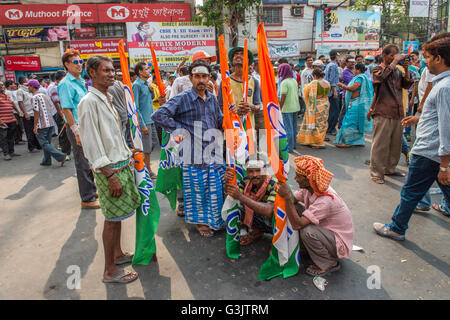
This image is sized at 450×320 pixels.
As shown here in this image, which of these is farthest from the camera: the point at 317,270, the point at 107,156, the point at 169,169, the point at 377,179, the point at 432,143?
the point at 377,179

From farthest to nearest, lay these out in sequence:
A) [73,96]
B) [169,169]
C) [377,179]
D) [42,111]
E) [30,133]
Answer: [30,133] → [42,111] → [377,179] → [73,96] → [169,169]

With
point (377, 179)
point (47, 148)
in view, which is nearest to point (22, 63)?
point (47, 148)

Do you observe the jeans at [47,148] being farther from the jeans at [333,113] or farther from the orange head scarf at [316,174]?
the jeans at [333,113]

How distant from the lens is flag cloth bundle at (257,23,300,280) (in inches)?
94.2

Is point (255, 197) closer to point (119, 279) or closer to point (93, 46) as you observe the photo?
point (119, 279)

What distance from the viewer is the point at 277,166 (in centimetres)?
248

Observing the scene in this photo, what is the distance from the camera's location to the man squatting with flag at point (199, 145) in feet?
10.4

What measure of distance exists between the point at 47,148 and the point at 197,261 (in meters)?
5.05

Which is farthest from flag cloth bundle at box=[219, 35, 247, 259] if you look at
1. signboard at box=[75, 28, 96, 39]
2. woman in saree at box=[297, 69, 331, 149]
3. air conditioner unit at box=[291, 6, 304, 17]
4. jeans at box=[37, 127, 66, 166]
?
air conditioner unit at box=[291, 6, 304, 17]

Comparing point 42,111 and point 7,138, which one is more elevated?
point 42,111

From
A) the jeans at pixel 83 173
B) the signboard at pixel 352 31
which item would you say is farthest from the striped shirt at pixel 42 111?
the signboard at pixel 352 31
